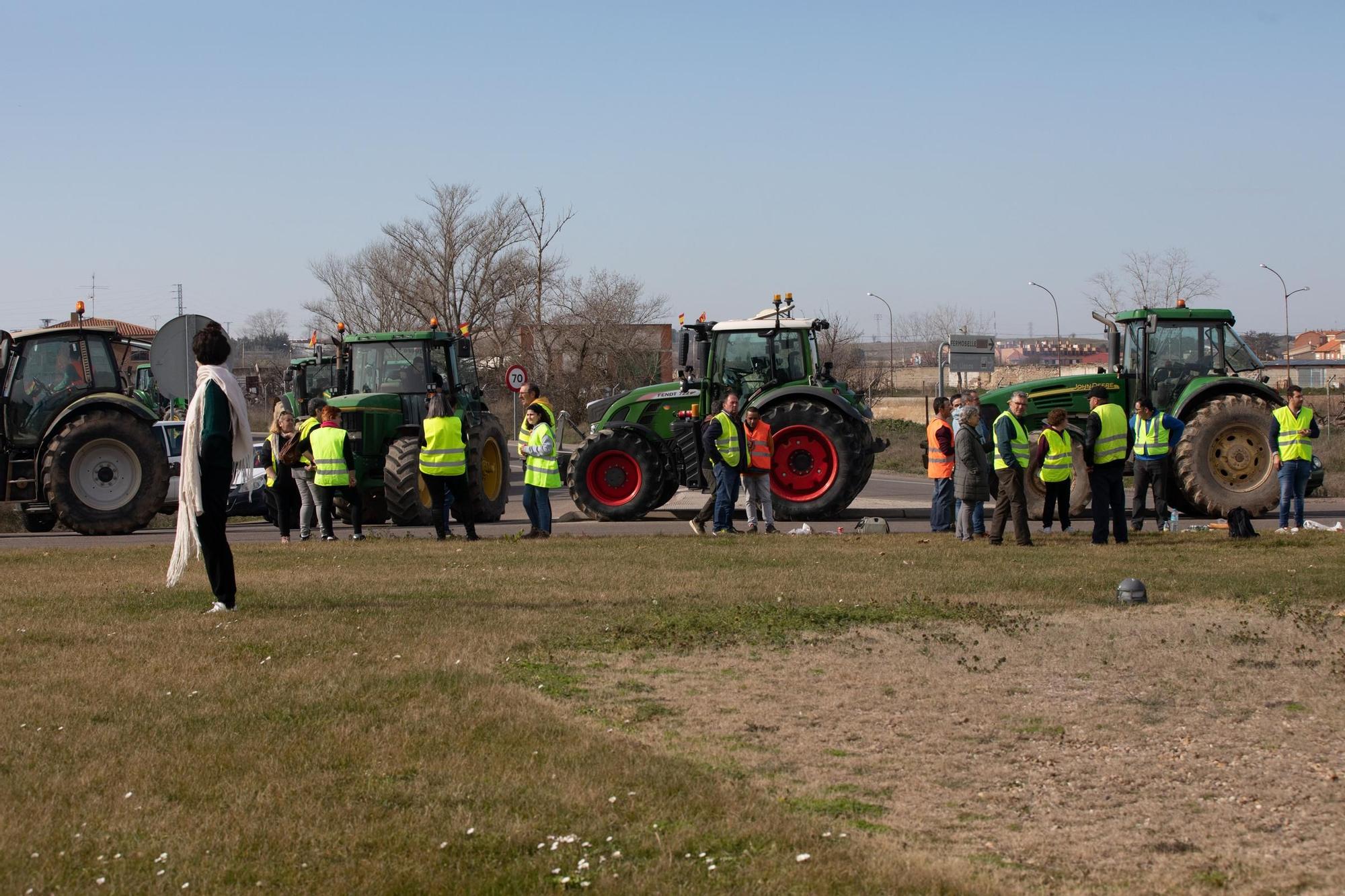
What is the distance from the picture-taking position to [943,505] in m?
17.2

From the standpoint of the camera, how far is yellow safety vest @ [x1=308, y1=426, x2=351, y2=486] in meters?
16.2

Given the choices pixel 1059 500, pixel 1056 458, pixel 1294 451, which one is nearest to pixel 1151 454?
pixel 1059 500

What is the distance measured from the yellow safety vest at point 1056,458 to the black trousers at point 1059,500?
0.17 meters

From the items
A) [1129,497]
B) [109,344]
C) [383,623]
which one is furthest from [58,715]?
[1129,497]

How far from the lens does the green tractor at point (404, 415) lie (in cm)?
1900

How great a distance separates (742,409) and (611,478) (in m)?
2.08

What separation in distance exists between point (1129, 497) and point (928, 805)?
20636 millimetres

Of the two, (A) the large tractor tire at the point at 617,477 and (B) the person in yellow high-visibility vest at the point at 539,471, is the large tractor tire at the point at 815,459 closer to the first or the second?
(A) the large tractor tire at the point at 617,477

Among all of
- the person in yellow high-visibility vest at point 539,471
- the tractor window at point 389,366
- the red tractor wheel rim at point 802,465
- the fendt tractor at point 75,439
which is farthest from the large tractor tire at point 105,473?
the red tractor wheel rim at point 802,465

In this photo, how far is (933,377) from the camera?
9375 centimetres

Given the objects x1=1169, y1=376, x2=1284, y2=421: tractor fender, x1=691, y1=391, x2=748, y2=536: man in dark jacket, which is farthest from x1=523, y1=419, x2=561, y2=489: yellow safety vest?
x1=1169, y1=376, x2=1284, y2=421: tractor fender

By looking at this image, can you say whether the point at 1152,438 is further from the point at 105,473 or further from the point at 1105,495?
the point at 105,473

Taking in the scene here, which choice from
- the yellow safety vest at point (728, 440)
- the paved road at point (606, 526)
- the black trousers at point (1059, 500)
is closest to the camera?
the black trousers at point (1059, 500)

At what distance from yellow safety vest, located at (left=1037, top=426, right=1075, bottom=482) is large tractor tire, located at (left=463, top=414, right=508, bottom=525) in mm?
7922
